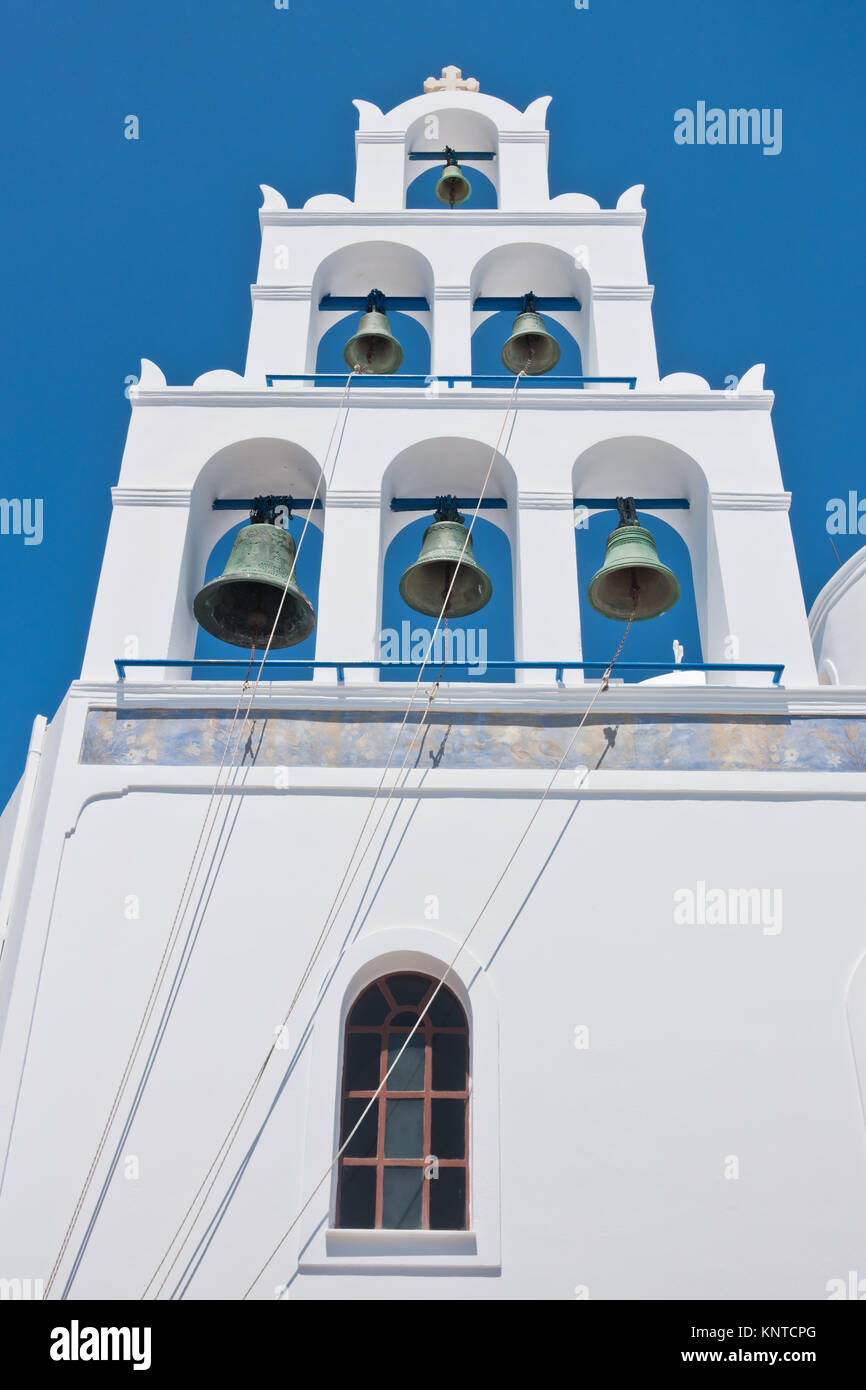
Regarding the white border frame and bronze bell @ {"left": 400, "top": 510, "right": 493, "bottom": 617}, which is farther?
bronze bell @ {"left": 400, "top": 510, "right": 493, "bottom": 617}

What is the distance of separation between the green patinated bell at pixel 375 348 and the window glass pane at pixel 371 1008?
191 inches

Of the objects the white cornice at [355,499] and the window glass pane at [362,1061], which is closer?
the window glass pane at [362,1061]

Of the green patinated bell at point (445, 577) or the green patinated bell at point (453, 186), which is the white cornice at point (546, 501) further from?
the green patinated bell at point (453, 186)

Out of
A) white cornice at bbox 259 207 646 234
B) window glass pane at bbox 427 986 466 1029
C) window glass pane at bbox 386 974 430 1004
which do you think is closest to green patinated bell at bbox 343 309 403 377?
white cornice at bbox 259 207 646 234

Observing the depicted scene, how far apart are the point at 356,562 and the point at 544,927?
2610 millimetres

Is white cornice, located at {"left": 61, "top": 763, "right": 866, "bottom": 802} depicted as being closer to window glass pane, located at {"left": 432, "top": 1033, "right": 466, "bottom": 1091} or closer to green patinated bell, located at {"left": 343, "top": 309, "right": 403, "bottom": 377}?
window glass pane, located at {"left": 432, "top": 1033, "right": 466, "bottom": 1091}

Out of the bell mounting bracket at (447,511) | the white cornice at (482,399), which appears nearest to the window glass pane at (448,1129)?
the bell mounting bracket at (447,511)

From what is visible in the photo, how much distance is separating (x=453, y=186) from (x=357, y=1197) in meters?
8.43

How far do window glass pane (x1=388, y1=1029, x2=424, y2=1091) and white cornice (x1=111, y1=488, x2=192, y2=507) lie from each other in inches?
141

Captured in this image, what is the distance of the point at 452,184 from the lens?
11.2 meters

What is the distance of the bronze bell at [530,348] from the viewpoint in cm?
958

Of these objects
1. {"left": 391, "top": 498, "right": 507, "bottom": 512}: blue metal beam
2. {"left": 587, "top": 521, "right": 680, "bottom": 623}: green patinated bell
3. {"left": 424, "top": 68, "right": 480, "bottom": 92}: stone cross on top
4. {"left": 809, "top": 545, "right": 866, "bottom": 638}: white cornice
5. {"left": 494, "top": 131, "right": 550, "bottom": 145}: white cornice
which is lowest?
{"left": 587, "top": 521, "right": 680, "bottom": 623}: green patinated bell

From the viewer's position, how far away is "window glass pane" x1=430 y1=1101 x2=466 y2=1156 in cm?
607

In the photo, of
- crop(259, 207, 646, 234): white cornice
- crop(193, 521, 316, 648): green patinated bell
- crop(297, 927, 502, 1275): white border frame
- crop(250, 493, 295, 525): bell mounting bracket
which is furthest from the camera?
crop(259, 207, 646, 234): white cornice
